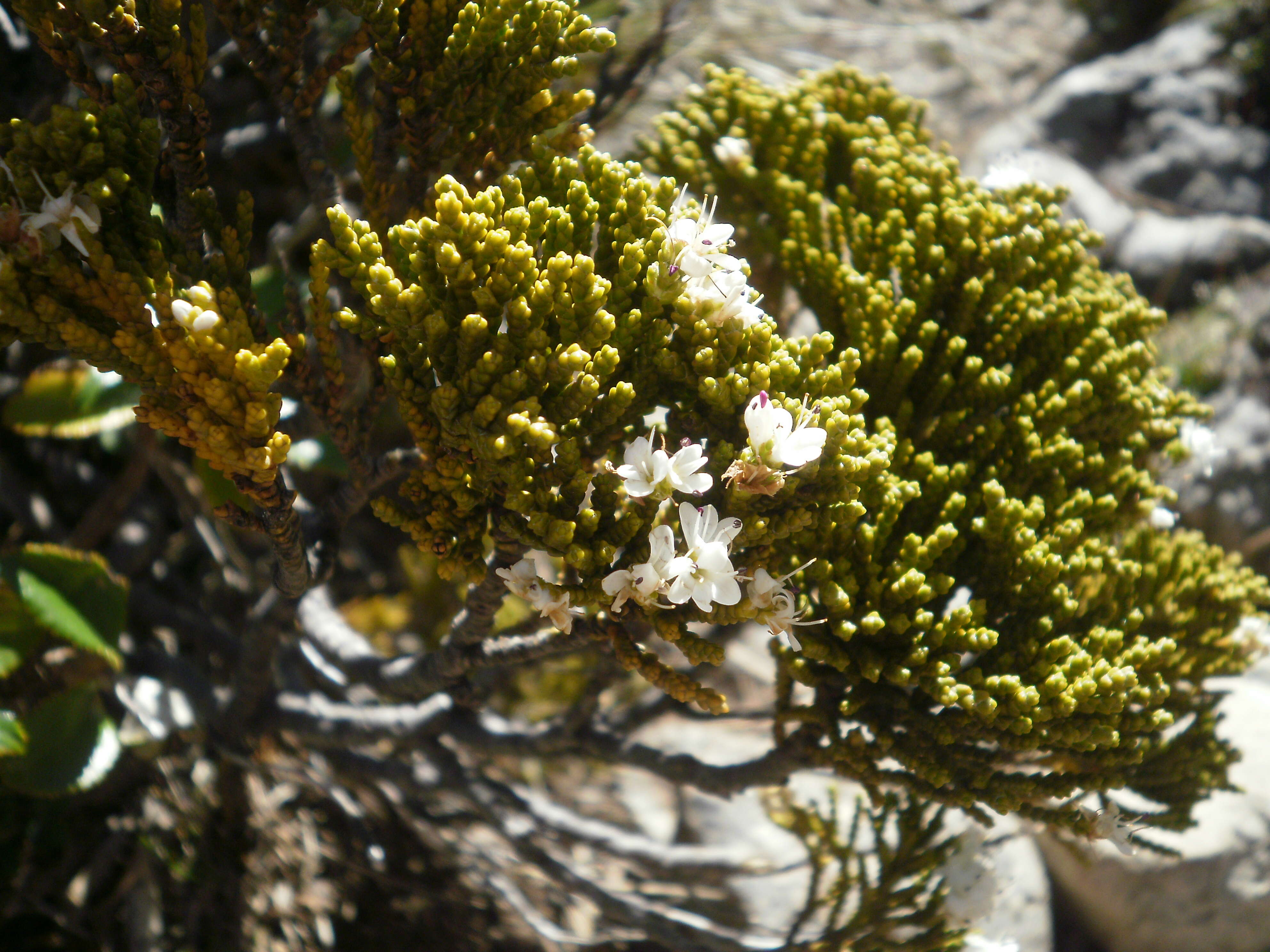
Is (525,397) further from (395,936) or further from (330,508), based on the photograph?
(395,936)

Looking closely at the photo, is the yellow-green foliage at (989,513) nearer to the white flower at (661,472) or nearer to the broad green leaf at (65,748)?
the white flower at (661,472)

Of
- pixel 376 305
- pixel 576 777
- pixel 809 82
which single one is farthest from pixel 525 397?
pixel 576 777

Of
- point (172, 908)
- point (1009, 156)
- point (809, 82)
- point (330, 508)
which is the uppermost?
point (1009, 156)

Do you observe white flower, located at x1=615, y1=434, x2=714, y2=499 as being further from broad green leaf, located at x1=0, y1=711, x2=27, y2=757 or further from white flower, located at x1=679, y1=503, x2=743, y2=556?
broad green leaf, located at x1=0, y1=711, x2=27, y2=757

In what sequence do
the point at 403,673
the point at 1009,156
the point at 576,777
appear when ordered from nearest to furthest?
the point at 403,673 < the point at 1009,156 < the point at 576,777

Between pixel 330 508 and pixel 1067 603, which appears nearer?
pixel 1067 603

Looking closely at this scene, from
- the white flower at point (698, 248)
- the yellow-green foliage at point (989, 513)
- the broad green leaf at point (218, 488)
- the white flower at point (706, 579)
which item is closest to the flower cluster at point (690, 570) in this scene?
Result: the white flower at point (706, 579)

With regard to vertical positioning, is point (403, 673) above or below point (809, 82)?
below
